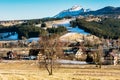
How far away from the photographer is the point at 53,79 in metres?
43.6

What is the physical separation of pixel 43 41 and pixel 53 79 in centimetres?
5371

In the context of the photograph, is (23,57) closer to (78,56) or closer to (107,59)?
(78,56)

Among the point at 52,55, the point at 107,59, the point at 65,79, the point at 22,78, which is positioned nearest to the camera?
the point at 22,78

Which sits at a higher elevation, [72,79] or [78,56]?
[72,79]

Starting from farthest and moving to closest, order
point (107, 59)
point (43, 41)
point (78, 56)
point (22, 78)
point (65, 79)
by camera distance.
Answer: point (78, 56) < point (107, 59) < point (43, 41) < point (65, 79) < point (22, 78)

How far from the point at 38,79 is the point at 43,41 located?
55020 millimetres

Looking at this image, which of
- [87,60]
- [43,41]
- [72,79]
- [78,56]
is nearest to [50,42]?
[43,41]

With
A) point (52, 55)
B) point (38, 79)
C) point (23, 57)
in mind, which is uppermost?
point (38, 79)

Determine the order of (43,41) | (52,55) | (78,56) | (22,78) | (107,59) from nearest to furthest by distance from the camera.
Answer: (22,78), (52,55), (43,41), (107,59), (78,56)

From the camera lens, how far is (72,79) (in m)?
46.2

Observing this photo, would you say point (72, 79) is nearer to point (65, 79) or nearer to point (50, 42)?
point (65, 79)

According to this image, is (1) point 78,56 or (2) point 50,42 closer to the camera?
(2) point 50,42

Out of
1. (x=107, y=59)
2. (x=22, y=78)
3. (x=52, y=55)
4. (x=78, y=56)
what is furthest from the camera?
(x=78, y=56)

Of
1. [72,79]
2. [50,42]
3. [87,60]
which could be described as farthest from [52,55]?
[87,60]
